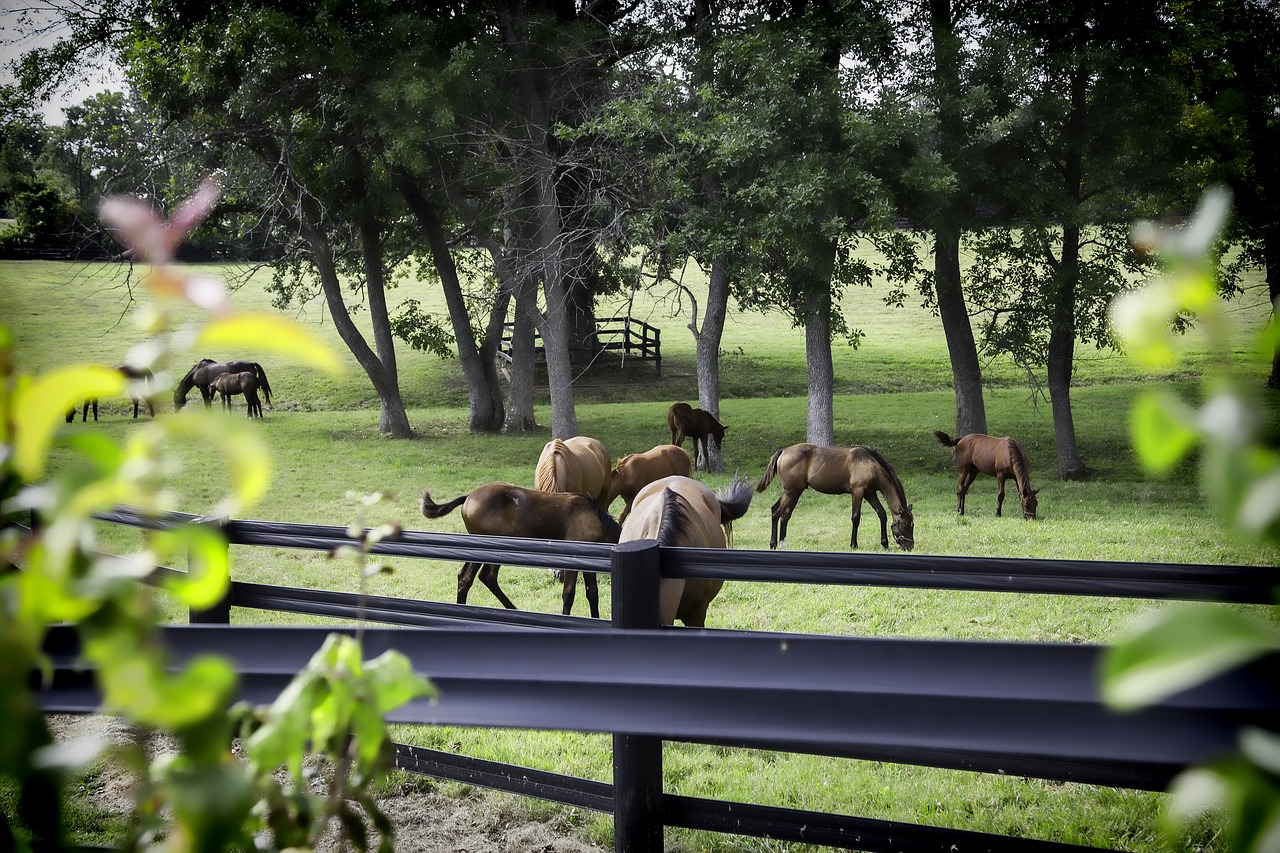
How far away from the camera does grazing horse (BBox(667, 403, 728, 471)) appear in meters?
14.3

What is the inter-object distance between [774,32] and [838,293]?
13.0 ft

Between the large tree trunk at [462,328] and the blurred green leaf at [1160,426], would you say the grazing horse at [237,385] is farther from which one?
the blurred green leaf at [1160,426]

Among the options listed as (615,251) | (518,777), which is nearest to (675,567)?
(518,777)

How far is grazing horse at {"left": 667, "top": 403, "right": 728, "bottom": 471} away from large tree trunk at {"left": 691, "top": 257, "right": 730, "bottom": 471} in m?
0.42

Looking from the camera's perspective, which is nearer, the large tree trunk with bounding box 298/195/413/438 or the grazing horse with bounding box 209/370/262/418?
the large tree trunk with bounding box 298/195/413/438

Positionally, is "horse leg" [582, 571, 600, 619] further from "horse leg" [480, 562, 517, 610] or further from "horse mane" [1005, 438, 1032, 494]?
"horse mane" [1005, 438, 1032, 494]

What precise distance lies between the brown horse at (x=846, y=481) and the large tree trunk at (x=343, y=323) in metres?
9.57

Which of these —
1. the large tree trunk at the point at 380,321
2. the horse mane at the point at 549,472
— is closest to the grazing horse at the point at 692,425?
the horse mane at the point at 549,472

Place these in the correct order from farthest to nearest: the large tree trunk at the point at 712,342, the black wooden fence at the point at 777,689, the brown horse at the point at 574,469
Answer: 1. the large tree trunk at the point at 712,342
2. the brown horse at the point at 574,469
3. the black wooden fence at the point at 777,689

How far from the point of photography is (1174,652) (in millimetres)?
380

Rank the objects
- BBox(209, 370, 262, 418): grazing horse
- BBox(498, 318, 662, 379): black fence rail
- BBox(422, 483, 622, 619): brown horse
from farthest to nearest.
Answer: BBox(498, 318, 662, 379): black fence rail → BBox(209, 370, 262, 418): grazing horse → BBox(422, 483, 622, 619): brown horse

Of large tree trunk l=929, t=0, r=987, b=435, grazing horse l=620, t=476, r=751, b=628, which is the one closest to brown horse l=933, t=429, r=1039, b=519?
large tree trunk l=929, t=0, r=987, b=435

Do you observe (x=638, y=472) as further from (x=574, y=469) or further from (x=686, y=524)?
(x=686, y=524)

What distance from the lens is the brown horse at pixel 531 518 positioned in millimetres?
7043
